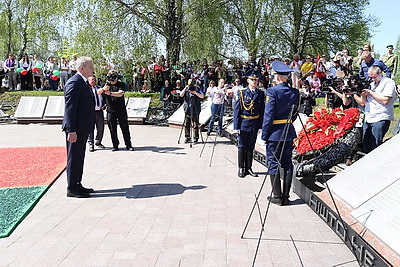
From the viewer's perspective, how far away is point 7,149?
31.4 ft

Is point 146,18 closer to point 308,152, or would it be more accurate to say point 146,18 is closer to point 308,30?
point 308,152

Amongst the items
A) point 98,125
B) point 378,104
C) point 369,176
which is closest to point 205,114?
point 98,125

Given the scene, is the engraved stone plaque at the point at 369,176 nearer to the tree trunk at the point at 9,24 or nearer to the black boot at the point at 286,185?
the black boot at the point at 286,185

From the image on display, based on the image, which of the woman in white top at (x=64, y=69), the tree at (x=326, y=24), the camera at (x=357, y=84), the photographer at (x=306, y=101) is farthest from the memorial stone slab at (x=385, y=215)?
the tree at (x=326, y=24)

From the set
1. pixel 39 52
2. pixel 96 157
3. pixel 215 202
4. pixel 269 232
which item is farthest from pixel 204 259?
pixel 39 52

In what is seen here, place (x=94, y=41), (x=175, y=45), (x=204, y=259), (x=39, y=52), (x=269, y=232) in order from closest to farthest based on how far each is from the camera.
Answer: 1. (x=204, y=259)
2. (x=269, y=232)
3. (x=94, y=41)
4. (x=175, y=45)
5. (x=39, y=52)

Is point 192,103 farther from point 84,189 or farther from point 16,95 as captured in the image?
point 16,95

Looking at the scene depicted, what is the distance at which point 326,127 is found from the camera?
6512mm

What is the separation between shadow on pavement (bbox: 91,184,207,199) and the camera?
578 centimetres

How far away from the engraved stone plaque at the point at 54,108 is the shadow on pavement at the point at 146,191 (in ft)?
34.5

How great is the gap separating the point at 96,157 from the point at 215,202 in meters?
4.32

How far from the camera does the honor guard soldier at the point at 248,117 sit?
22.3 ft

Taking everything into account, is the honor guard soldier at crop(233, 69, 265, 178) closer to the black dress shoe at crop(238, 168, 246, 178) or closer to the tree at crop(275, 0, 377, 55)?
the black dress shoe at crop(238, 168, 246, 178)

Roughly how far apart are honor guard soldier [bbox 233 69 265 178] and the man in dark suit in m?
2.81
